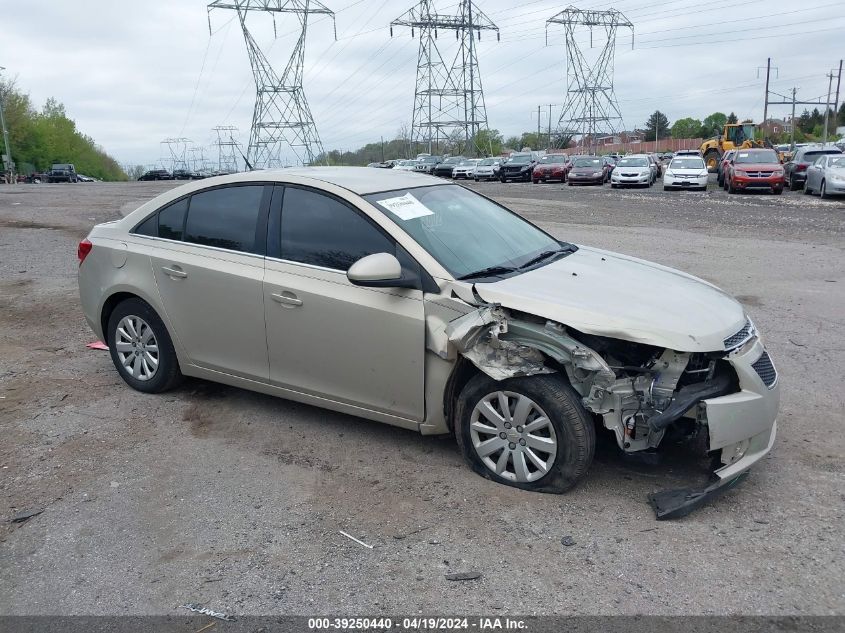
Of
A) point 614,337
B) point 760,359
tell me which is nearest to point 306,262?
point 614,337

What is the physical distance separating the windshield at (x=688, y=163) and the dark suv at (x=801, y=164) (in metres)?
3.10

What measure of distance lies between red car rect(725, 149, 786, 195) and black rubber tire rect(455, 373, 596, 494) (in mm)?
25083

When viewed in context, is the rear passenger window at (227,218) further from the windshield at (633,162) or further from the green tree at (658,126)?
the green tree at (658,126)

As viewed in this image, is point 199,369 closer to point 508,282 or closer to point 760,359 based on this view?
point 508,282

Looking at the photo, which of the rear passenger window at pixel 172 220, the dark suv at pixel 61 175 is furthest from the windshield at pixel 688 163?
the dark suv at pixel 61 175

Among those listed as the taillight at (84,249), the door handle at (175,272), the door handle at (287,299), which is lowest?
the door handle at (287,299)

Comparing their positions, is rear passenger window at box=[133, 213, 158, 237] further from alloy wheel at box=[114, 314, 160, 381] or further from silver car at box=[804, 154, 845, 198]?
silver car at box=[804, 154, 845, 198]

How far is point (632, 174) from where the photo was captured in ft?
103

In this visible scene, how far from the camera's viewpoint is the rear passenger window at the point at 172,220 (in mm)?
5234

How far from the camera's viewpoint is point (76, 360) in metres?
6.45

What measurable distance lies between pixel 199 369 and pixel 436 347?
6.50 ft

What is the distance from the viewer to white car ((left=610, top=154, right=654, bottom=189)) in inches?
1240

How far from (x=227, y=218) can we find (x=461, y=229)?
1.61 meters

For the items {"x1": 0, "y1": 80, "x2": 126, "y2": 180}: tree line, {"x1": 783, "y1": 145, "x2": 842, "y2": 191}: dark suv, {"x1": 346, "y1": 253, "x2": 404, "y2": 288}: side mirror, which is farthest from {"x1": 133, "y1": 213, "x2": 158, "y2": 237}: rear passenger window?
{"x1": 0, "y1": 80, "x2": 126, "y2": 180}: tree line
